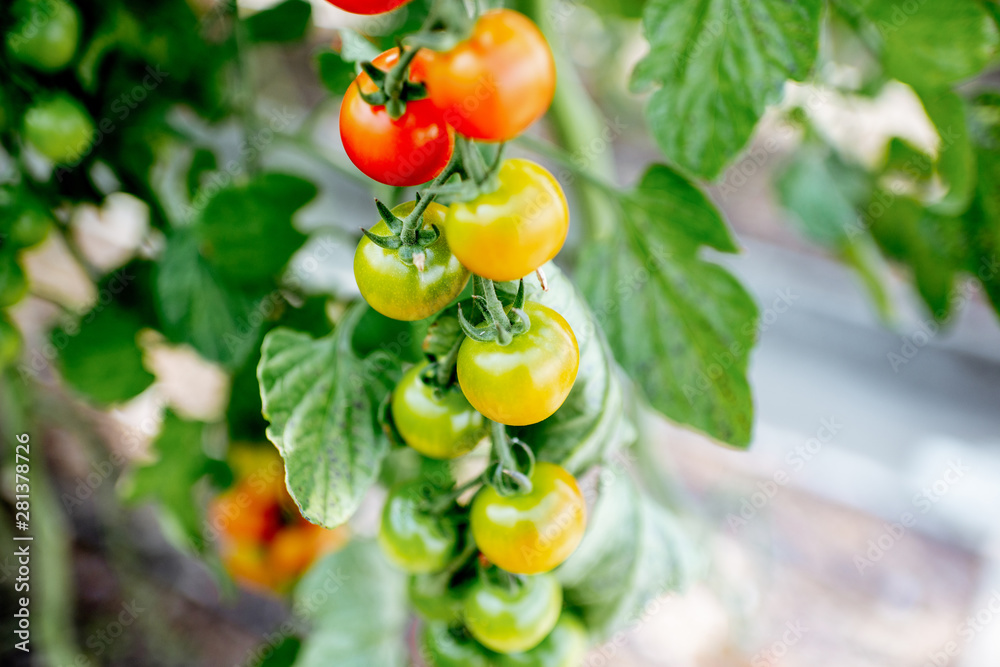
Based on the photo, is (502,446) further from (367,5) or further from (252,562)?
(252,562)

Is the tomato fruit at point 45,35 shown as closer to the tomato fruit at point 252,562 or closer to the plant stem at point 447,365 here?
the plant stem at point 447,365

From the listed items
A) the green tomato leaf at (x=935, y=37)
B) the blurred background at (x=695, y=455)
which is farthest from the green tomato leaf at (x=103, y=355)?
the green tomato leaf at (x=935, y=37)

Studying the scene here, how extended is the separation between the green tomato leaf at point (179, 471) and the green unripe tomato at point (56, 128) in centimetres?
23

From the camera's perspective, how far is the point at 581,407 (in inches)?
10.7

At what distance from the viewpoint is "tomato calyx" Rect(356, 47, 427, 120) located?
184 millimetres

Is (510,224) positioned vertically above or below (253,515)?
above

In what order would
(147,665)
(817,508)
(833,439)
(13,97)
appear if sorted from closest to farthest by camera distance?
(13,97) → (147,665) → (817,508) → (833,439)

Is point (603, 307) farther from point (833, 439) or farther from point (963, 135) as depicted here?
point (833, 439)

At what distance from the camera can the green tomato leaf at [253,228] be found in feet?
1.30

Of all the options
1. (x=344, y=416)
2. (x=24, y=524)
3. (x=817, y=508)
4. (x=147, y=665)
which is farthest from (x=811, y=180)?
(x=147, y=665)

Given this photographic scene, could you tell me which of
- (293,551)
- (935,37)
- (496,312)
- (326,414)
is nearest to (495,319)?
(496,312)

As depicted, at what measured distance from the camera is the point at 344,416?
289 millimetres

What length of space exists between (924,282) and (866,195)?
0.41 feet

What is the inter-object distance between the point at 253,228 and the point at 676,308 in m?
0.26
